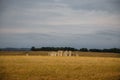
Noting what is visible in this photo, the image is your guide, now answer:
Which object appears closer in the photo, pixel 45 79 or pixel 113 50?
pixel 45 79

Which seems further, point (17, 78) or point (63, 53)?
point (63, 53)

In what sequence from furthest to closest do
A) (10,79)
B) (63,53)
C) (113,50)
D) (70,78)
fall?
1. (113,50)
2. (63,53)
3. (70,78)
4. (10,79)

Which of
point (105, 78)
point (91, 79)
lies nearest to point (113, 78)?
point (105, 78)

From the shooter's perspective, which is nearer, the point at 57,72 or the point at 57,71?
the point at 57,72

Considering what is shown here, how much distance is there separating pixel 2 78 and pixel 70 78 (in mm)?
4103

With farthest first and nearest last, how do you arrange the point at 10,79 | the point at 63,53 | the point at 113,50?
the point at 113,50
the point at 63,53
the point at 10,79

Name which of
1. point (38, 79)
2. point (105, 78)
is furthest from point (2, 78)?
point (105, 78)

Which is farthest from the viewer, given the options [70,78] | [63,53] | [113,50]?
[113,50]

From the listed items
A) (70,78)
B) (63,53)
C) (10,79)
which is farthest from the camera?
(63,53)

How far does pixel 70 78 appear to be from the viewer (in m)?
17.4

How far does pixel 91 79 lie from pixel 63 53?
4408 cm

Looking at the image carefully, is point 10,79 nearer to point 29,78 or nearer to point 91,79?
A: point 29,78

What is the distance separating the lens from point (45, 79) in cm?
1662

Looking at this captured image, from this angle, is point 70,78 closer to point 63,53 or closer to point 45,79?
point 45,79
